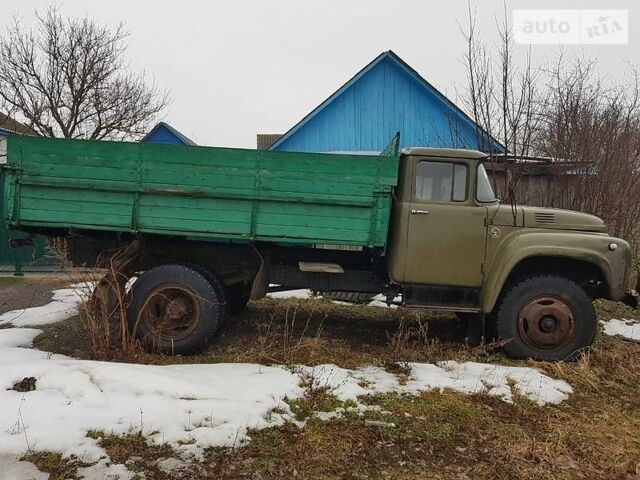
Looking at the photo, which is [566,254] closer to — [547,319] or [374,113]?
[547,319]

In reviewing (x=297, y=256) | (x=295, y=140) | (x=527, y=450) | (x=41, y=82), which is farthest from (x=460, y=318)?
Result: (x=41, y=82)

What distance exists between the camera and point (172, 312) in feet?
16.6

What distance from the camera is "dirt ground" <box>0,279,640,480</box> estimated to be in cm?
284

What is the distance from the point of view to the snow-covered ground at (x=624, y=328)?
6.54 m

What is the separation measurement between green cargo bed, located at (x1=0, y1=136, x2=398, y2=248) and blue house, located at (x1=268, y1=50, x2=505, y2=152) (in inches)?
359

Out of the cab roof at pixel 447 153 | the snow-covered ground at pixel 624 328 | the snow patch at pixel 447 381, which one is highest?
the cab roof at pixel 447 153

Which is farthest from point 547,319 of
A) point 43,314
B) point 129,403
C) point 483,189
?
point 43,314

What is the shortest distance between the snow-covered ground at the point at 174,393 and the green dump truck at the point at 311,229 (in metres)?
0.79

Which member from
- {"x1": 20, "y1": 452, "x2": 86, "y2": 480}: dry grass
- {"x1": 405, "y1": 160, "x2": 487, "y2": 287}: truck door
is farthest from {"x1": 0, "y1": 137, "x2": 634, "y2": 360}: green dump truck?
{"x1": 20, "y1": 452, "x2": 86, "y2": 480}: dry grass

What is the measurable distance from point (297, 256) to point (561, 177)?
6.02 metres

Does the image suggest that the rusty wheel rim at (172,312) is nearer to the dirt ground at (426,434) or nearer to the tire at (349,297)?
the dirt ground at (426,434)

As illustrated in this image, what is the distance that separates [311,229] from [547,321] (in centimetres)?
263

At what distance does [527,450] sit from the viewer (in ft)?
10.1

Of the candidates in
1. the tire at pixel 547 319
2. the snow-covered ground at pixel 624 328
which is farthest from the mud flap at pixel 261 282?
the snow-covered ground at pixel 624 328
